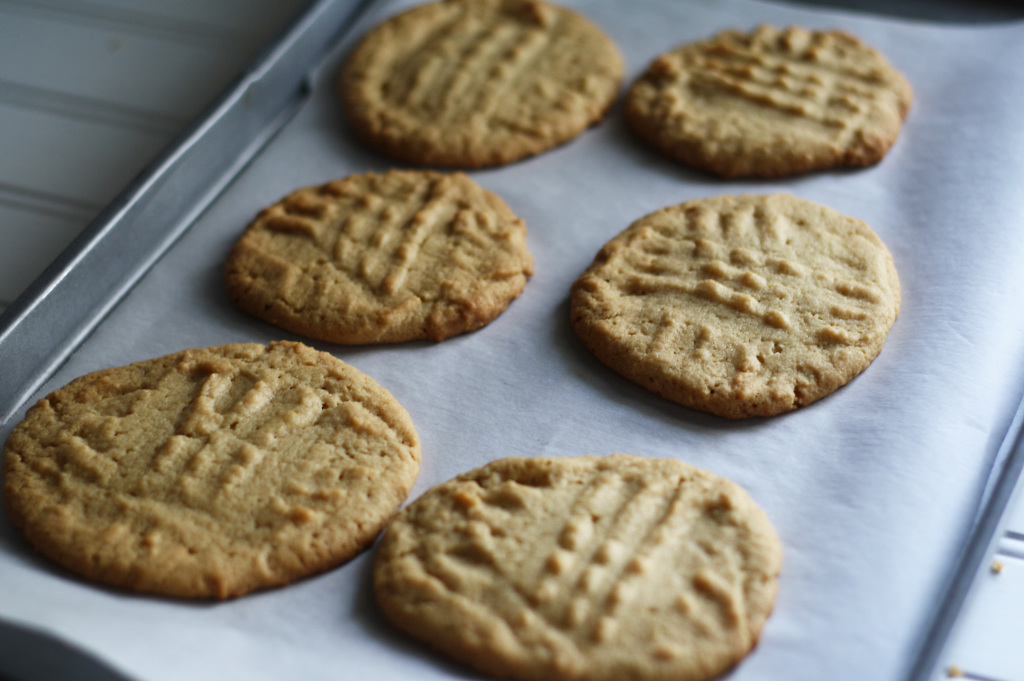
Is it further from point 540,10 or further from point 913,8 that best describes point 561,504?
point 913,8

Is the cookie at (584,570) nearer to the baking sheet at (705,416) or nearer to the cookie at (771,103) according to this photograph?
the baking sheet at (705,416)

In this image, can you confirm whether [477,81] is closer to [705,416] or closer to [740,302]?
[740,302]

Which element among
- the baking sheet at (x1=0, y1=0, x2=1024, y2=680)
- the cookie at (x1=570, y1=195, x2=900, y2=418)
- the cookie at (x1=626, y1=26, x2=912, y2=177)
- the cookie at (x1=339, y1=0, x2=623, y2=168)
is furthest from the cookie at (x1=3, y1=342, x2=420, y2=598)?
the cookie at (x1=626, y1=26, x2=912, y2=177)

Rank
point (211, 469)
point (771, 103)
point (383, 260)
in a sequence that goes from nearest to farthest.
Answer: point (211, 469) → point (383, 260) → point (771, 103)

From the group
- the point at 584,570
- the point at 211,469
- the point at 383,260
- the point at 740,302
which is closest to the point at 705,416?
the point at 740,302

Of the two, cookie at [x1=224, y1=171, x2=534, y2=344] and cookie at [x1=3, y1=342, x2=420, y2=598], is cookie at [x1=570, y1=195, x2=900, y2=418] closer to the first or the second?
cookie at [x1=224, y1=171, x2=534, y2=344]

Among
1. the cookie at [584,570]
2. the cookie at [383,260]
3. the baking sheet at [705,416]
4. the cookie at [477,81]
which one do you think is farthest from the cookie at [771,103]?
the cookie at [584,570]
